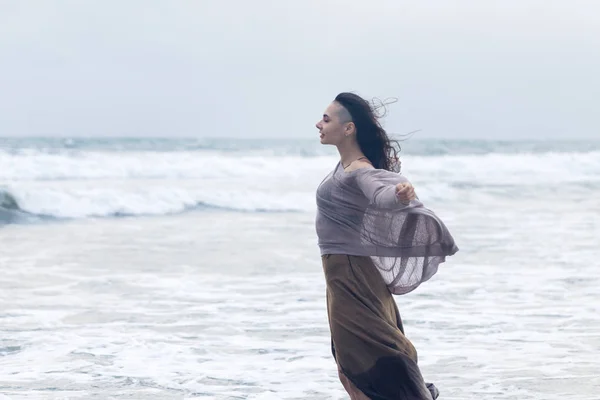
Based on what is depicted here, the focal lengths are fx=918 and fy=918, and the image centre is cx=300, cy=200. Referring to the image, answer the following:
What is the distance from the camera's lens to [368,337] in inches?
147

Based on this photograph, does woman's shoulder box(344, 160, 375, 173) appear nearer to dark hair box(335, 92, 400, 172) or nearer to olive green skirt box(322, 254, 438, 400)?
dark hair box(335, 92, 400, 172)

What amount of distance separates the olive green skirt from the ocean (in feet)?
6.18

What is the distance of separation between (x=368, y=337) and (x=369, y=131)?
2.83ft

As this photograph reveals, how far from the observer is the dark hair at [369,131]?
3875mm

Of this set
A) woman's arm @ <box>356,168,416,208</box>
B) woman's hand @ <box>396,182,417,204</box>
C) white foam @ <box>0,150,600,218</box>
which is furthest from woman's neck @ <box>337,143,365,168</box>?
white foam @ <box>0,150,600,218</box>

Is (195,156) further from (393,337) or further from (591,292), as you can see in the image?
(393,337)

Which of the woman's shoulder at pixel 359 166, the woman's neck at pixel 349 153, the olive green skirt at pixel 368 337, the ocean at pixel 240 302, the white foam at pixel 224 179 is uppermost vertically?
the woman's neck at pixel 349 153

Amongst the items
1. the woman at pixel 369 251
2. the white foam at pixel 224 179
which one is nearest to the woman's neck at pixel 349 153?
the woman at pixel 369 251

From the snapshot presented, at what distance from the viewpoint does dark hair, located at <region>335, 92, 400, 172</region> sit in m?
3.88

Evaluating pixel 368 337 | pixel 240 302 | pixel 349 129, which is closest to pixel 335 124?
pixel 349 129

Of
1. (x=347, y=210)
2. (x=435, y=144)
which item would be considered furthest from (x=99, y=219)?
(x=435, y=144)

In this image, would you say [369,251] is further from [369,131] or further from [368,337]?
[369,131]

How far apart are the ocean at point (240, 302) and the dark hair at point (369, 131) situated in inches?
87.0

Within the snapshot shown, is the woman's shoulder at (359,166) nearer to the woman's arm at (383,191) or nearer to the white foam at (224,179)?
the woman's arm at (383,191)
